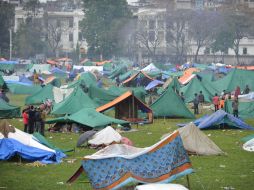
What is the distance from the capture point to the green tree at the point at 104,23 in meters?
101

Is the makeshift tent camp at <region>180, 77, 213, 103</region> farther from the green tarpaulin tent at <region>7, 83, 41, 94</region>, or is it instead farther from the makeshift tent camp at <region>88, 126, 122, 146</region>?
the makeshift tent camp at <region>88, 126, 122, 146</region>

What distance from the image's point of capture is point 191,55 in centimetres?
11138

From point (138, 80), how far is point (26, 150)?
114ft

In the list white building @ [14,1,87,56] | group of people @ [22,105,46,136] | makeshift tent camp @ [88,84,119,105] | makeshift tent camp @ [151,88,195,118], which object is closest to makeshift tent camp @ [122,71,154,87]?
makeshift tent camp @ [88,84,119,105]

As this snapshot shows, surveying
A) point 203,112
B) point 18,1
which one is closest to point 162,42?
point 18,1

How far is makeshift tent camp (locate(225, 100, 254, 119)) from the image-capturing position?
1438 inches

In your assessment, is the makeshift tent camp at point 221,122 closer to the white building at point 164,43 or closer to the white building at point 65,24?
the white building at point 164,43

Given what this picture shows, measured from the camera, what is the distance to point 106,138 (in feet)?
81.1

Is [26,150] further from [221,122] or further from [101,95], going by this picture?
[101,95]

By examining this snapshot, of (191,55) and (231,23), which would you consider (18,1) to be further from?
(231,23)

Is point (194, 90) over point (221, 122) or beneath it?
beneath

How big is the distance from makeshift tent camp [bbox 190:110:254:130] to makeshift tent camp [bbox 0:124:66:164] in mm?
9972

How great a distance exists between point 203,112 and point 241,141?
41.4ft

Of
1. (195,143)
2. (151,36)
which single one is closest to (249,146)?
(195,143)
